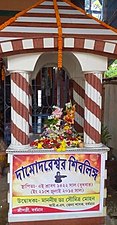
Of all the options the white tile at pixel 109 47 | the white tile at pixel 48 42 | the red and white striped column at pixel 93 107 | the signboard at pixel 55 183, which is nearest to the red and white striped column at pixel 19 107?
the signboard at pixel 55 183

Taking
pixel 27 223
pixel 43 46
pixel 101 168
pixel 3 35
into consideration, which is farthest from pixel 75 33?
pixel 27 223

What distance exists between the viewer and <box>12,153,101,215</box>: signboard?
262 cm

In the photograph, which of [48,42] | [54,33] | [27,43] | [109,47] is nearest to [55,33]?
[54,33]

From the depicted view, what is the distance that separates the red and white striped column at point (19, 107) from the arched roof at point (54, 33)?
0.26 metres

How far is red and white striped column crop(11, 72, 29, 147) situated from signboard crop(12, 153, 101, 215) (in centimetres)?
18

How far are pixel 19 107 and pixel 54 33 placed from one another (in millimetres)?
756

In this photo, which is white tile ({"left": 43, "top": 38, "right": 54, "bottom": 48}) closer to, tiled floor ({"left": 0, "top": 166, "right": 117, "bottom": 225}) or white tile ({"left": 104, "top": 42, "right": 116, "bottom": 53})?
white tile ({"left": 104, "top": 42, "right": 116, "bottom": 53})

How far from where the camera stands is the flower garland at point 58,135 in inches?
107

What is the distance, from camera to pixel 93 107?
107 inches

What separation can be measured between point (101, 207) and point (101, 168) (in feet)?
1.31

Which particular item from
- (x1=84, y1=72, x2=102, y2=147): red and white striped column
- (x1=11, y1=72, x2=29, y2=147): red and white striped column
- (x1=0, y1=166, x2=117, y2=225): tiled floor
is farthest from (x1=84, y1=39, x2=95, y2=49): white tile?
(x1=0, y1=166, x2=117, y2=225): tiled floor

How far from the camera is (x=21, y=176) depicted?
2.62 metres

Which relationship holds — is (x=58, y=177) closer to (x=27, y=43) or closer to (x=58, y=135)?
(x=58, y=135)

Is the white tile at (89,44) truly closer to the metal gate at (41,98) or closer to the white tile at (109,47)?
the white tile at (109,47)
